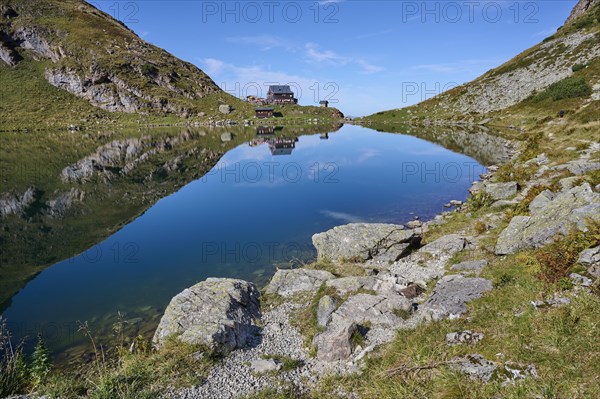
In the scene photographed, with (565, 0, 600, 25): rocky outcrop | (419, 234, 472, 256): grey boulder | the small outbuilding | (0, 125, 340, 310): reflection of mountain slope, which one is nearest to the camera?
(419, 234, 472, 256): grey boulder

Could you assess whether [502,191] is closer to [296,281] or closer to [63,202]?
[296,281]

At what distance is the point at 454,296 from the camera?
1365 centimetres

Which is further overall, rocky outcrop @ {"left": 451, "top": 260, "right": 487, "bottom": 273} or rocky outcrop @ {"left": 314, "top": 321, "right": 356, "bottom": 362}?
rocky outcrop @ {"left": 451, "top": 260, "right": 487, "bottom": 273}

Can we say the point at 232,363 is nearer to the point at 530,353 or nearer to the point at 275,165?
the point at 530,353

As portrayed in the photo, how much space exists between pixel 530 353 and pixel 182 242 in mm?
26723

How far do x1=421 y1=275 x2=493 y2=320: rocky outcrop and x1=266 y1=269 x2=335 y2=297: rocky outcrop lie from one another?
264 inches

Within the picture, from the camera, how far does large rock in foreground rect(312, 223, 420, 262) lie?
74.1 ft

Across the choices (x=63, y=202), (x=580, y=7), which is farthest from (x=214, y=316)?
(x=580, y=7)

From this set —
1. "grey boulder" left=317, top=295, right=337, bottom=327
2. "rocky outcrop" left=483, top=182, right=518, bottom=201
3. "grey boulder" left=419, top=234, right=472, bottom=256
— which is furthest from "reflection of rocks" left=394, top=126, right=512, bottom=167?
"grey boulder" left=317, top=295, right=337, bottom=327

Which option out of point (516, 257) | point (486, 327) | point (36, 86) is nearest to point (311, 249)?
point (516, 257)

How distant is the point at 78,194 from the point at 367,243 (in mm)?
43345

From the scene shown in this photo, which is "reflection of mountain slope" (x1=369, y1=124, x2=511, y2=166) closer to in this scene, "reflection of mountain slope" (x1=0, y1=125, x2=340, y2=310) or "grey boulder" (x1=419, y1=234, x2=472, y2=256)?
"grey boulder" (x1=419, y1=234, x2=472, y2=256)

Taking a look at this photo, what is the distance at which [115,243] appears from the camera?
3045cm

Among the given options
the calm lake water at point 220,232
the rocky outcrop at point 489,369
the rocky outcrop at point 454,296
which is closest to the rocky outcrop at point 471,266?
the rocky outcrop at point 454,296
